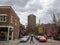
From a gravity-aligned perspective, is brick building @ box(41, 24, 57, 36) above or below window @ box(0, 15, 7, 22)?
below

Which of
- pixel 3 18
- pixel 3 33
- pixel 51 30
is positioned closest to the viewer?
pixel 3 18

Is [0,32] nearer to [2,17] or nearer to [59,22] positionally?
[2,17]

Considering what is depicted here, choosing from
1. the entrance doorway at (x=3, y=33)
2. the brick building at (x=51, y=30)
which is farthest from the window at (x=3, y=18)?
the brick building at (x=51, y=30)

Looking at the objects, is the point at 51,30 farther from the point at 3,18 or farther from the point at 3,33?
the point at 3,18

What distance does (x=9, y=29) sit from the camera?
53.9 meters

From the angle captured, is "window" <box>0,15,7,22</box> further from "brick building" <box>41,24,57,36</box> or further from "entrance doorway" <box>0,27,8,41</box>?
"brick building" <box>41,24,57,36</box>

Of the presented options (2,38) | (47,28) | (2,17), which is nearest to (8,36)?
(2,38)

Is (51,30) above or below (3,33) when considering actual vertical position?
below

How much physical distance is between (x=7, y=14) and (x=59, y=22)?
107 ft

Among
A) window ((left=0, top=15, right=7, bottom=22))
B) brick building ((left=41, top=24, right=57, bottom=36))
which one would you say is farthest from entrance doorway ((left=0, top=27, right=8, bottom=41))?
brick building ((left=41, top=24, right=57, bottom=36))

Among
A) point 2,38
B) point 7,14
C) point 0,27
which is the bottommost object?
point 2,38

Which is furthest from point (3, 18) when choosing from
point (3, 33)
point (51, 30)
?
point (51, 30)

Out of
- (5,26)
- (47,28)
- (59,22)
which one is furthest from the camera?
(47,28)

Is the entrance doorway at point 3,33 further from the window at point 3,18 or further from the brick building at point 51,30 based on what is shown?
the brick building at point 51,30
